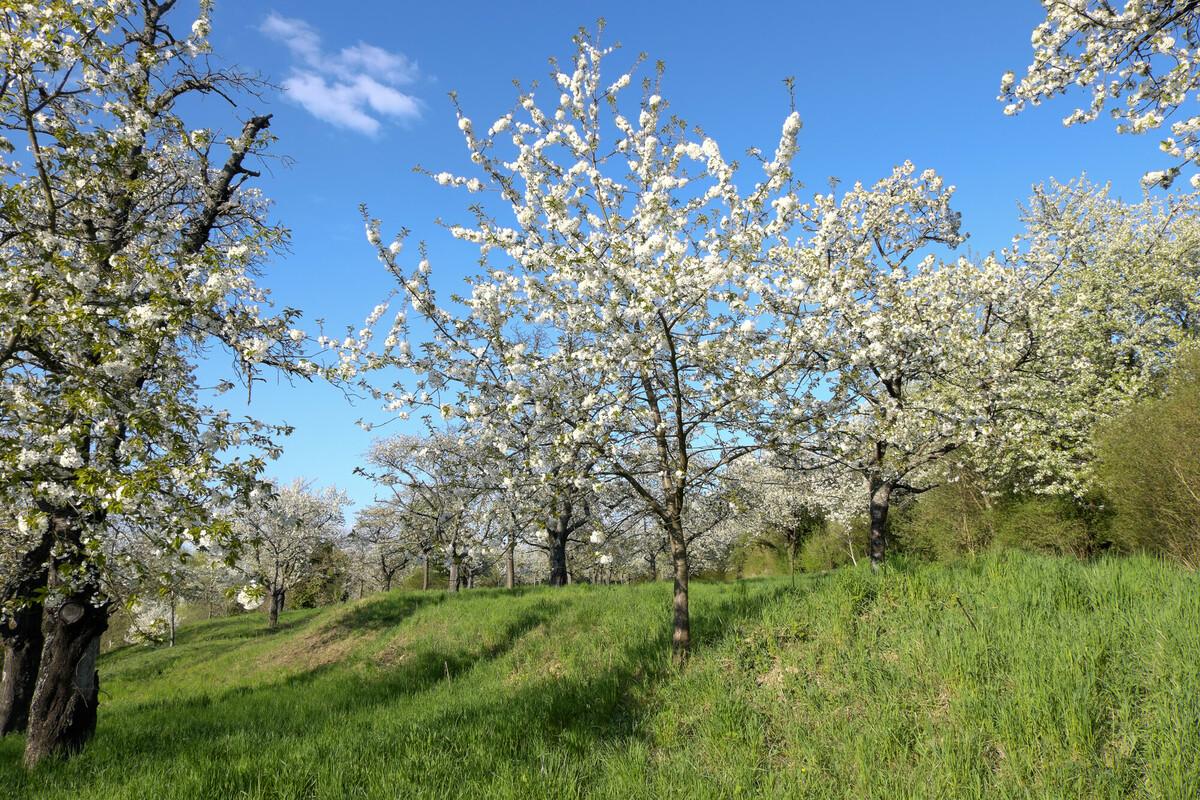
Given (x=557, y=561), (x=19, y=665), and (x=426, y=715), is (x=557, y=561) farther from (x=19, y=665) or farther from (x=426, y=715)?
(x=426, y=715)

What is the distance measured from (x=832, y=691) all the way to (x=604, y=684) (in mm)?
3301

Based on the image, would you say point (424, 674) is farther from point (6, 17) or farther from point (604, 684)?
point (6, 17)

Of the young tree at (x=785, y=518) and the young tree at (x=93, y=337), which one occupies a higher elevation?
the young tree at (x=93, y=337)

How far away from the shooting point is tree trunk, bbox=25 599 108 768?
326 inches

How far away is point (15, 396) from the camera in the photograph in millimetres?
6418

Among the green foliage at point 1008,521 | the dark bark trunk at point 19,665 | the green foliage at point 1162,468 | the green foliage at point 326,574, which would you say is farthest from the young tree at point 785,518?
the green foliage at point 326,574

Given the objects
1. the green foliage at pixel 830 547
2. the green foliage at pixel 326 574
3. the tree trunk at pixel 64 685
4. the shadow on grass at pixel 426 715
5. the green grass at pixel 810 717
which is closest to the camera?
the green grass at pixel 810 717

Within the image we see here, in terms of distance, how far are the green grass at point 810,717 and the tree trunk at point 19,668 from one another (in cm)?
197

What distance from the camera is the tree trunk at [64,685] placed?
828 centimetres

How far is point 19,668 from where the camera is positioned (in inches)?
488

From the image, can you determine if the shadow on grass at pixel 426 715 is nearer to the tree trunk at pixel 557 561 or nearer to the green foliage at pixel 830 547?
the tree trunk at pixel 557 561

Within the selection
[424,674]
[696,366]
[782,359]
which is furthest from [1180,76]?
[424,674]

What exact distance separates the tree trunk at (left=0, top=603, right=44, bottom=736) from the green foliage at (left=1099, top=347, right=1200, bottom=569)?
2435cm

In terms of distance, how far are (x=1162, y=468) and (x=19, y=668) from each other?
86.1 feet
